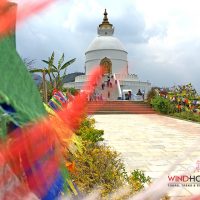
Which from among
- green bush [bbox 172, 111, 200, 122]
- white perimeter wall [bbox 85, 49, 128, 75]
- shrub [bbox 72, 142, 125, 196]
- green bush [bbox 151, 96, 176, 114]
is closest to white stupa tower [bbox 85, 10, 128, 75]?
white perimeter wall [bbox 85, 49, 128, 75]

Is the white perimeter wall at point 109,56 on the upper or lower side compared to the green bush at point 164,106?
upper

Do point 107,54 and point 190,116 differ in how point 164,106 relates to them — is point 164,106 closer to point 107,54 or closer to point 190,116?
point 190,116

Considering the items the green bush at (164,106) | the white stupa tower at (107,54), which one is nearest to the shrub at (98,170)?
the green bush at (164,106)

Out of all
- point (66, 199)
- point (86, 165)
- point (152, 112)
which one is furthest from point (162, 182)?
point (152, 112)

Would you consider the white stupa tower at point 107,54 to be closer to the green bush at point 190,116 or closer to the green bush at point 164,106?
the green bush at point 164,106

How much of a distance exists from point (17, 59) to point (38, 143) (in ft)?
0.29

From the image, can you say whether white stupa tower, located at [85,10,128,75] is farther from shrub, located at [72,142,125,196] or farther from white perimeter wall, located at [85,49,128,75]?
shrub, located at [72,142,125,196]

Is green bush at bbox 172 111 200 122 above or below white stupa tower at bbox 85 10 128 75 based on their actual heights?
below
